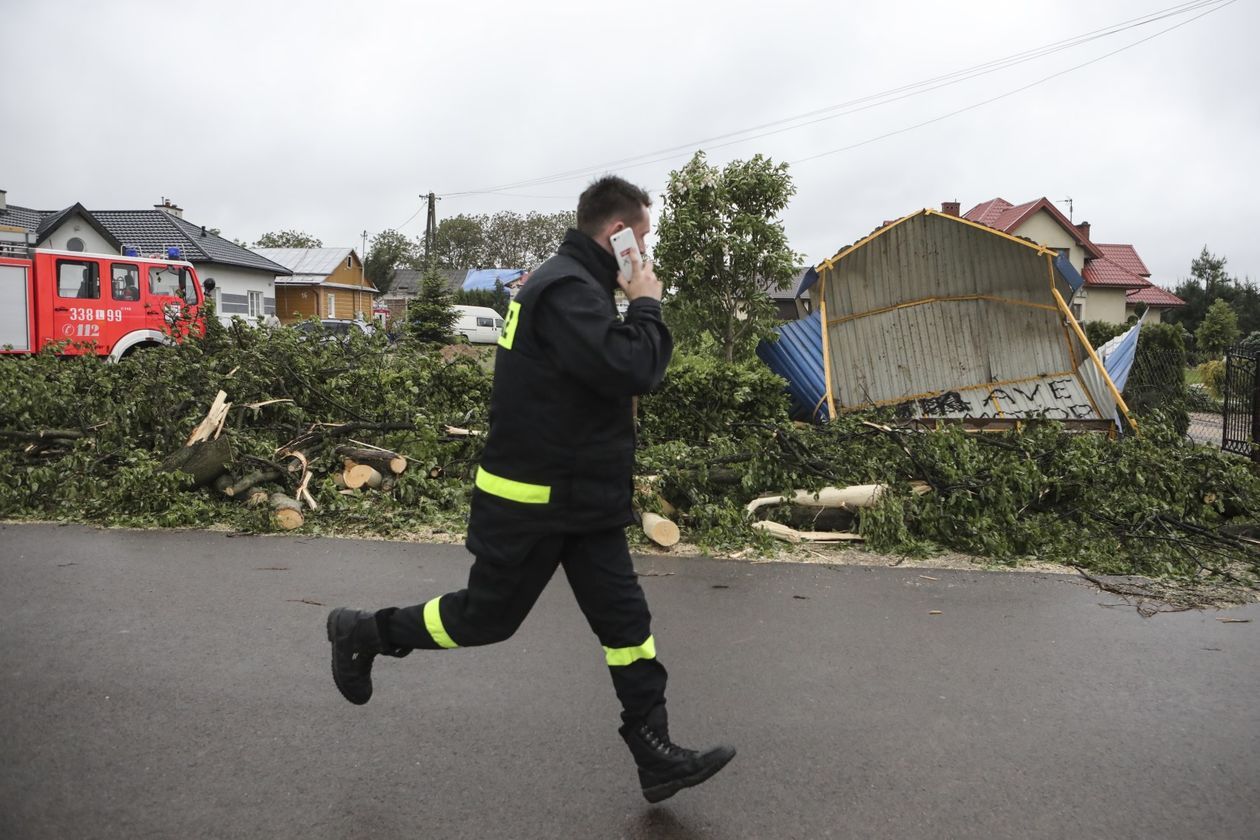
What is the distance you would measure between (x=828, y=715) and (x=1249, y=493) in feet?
17.0

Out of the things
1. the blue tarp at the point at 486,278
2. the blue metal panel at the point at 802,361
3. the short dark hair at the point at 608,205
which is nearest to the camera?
the short dark hair at the point at 608,205

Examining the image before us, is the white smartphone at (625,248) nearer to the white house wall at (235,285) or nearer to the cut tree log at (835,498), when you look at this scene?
the cut tree log at (835,498)

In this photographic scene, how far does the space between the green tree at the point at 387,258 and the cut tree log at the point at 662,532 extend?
58811mm

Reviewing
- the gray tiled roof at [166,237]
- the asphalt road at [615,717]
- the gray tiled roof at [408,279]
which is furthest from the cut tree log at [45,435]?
the gray tiled roof at [408,279]

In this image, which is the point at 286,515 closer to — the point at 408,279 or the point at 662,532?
the point at 662,532

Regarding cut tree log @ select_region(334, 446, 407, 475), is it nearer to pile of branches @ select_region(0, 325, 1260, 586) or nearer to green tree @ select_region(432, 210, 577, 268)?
pile of branches @ select_region(0, 325, 1260, 586)

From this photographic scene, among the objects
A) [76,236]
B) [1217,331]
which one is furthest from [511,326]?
[1217,331]

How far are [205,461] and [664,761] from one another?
5513 mm

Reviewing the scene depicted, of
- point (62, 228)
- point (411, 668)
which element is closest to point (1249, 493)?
point (411, 668)

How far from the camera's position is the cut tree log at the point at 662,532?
20.4 feet

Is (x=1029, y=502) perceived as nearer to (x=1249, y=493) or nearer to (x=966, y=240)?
(x=1249, y=493)

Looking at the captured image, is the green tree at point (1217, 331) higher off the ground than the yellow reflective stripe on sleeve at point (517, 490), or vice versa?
the green tree at point (1217, 331)

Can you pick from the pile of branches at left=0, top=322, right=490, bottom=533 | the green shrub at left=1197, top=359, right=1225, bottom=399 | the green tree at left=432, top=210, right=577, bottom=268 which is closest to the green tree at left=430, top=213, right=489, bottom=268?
the green tree at left=432, top=210, right=577, bottom=268

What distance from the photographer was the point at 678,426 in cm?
888
